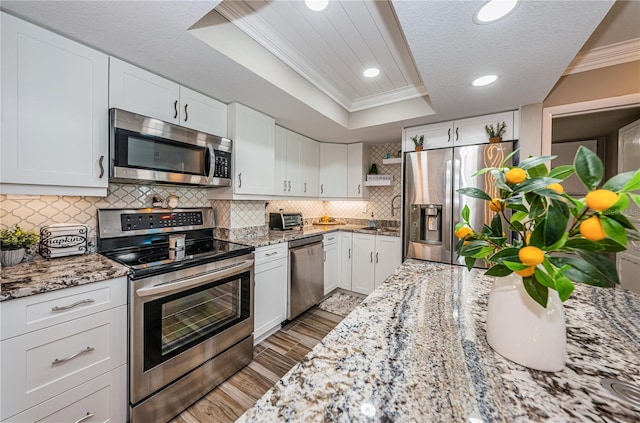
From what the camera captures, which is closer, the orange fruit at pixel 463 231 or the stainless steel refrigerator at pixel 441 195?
the orange fruit at pixel 463 231

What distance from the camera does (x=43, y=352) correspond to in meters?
A: 1.12

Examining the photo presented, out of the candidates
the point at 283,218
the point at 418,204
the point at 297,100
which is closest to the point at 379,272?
the point at 418,204

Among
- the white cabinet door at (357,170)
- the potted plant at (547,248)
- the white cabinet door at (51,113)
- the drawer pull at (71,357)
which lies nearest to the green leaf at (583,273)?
the potted plant at (547,248)

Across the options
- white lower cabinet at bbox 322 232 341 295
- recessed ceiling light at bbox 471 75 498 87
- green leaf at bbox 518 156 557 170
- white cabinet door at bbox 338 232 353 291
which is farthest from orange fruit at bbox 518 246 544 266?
white cabinet door at bbox 338 232 353 291

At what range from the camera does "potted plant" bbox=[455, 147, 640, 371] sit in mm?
Result: 490

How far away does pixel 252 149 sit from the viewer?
2.40 m

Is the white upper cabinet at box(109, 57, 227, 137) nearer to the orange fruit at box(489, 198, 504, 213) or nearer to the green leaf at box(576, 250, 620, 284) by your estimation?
the orange fruit at box(489, 198, 504, 213)

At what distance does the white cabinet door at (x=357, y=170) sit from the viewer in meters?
3.60

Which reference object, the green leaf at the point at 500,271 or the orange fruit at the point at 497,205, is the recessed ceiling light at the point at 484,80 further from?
the green leaf at the point at 500,271

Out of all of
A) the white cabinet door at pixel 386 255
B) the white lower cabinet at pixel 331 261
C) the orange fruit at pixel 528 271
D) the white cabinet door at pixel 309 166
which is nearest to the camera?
the orange fruit at pixel 528 271

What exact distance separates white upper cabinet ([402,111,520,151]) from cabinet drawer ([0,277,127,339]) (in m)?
2.94

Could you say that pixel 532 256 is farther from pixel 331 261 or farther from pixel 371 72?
pixel 331 261

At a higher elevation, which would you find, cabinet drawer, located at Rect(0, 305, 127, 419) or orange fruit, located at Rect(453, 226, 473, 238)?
orange fruit, located at Rect(453, 226, 473, 238)

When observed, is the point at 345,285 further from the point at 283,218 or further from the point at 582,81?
the point at 582,81
